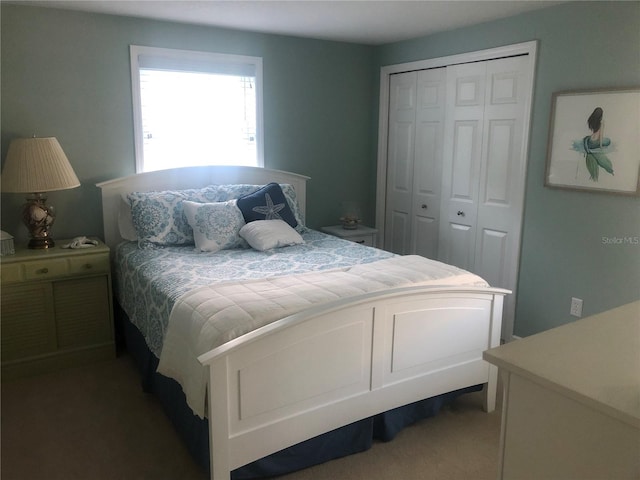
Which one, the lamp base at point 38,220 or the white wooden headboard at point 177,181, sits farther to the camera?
the white wooden headboard at point 177,181

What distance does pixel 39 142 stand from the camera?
310 centimetres

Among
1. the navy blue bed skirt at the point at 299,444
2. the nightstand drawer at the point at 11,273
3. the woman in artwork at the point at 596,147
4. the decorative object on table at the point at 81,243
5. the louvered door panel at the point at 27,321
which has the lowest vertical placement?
the navy blue bed skirt at the point at 299,444

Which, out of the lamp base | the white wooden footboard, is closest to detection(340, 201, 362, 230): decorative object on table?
the white wooden footboard

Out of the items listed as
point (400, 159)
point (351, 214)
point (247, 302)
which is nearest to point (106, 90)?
point (247, 302)

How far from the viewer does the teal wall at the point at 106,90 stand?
3250 mm

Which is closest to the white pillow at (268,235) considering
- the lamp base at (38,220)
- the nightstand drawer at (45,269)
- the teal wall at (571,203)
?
the nightstand drawer at (45,269)

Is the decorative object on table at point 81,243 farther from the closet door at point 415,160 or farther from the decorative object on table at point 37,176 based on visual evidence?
the closet door at point 415,160

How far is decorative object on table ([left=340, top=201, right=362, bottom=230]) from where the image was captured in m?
4.46

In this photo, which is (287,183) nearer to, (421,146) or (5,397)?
(421,146)

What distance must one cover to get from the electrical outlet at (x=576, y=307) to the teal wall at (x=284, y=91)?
1.5 inches

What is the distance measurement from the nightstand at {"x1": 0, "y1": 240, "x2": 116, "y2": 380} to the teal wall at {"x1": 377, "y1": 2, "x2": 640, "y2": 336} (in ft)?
9.08

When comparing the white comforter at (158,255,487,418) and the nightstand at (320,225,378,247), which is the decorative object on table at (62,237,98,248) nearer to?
the white comforter at (158,255,487,418)

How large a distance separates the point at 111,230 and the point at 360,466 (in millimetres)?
2326

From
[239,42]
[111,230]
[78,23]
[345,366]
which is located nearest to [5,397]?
[111,230]
